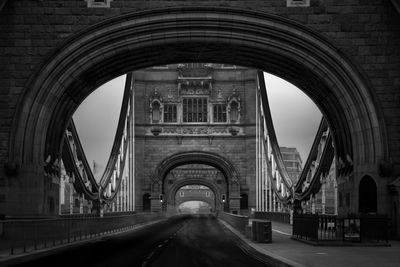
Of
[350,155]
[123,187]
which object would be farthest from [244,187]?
[350,155]

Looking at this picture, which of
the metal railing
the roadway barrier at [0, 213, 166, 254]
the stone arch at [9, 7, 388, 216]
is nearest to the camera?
the roadway barrier at [0, 213, 166, 254]

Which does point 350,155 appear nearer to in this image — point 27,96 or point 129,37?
point 129,37

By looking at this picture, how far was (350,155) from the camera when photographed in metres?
28.4

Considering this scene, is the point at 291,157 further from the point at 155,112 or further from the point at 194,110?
the point at 155,112

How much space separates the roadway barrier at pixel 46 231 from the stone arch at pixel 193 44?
2537mm

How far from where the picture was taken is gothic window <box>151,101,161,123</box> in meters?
78.4

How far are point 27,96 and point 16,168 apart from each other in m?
2.87

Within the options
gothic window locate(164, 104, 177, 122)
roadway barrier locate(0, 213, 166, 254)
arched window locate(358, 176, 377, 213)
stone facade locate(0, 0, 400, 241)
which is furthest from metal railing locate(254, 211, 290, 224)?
arched window locate(358, 176, 377, 213)

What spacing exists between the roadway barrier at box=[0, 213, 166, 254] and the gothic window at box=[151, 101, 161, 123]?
1607 inches

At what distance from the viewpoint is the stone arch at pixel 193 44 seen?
1048 inches

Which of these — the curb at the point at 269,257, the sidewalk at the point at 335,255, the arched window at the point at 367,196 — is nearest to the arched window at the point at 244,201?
the arched window at the point at 367,196

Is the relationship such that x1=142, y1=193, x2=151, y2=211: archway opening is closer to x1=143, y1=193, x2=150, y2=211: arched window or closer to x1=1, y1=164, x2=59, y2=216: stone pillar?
x1=143, y1=193, x2=150, y2=211: arched window

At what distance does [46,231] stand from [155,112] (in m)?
55.0

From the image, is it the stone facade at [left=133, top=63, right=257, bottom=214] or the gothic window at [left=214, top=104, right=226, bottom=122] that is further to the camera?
the gothic window at [left=214, top=104, right=226, bottom=122]
